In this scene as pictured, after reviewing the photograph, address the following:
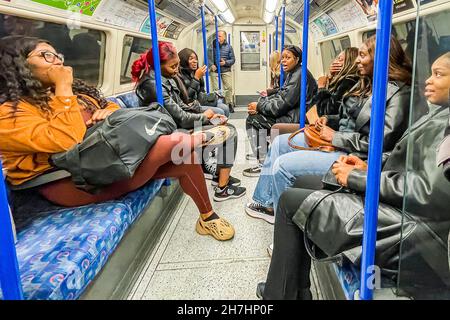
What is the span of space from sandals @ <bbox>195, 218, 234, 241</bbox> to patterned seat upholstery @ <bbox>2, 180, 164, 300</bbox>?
1.76 feet

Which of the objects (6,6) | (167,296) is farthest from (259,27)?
(167,296)

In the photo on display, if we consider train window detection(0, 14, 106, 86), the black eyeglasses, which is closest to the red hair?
train window detection(0, 14, 106, 86)

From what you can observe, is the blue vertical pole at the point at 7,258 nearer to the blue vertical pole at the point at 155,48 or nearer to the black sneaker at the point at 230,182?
the blue vertical pole at the point at 155,48

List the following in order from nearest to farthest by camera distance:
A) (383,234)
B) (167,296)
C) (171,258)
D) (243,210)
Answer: (383,234)
(167,296)
(171,258)
(243,210)

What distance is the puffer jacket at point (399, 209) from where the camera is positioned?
3.32 feet

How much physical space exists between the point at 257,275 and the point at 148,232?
87cm

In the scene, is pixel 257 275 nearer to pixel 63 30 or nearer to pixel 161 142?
pixel 161 142

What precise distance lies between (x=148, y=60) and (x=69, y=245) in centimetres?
196

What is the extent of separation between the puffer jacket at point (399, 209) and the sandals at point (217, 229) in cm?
106

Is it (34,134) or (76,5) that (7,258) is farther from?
(76,5)

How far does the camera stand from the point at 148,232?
2287 mm

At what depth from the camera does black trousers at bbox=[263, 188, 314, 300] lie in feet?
4.58

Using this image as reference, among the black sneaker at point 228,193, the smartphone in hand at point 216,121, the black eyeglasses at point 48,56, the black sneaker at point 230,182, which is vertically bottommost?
the black sneaker at point 228,193

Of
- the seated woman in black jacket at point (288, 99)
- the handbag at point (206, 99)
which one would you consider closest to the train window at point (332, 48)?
the seated woman in black jacket at point (288, 99)
